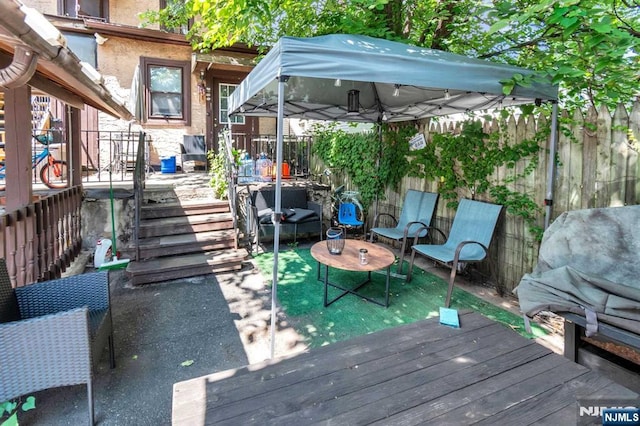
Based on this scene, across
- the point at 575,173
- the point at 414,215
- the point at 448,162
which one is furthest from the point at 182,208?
the point at 575,173

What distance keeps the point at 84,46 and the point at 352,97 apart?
6842 millimetres

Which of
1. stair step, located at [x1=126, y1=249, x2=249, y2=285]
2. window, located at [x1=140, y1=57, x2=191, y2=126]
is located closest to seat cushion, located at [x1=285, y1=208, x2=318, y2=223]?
stair step, located at [x1=126, y1=249, x2=249, y2=285]

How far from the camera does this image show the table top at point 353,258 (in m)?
3.46

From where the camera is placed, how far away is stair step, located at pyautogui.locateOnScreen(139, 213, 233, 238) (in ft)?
15.7

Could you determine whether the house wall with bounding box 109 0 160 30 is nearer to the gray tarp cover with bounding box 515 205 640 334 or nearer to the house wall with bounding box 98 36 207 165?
the house wall with bounding box 98 36 207 165

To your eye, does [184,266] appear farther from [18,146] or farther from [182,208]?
[18,146]

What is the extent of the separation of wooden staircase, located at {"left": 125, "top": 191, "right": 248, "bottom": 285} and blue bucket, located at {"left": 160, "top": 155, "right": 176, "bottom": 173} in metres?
3.08

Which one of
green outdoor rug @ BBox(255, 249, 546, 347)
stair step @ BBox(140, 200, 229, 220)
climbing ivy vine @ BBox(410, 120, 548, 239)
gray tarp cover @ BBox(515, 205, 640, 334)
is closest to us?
gray tarp cover @ BBox(515, 205, 640, 334)

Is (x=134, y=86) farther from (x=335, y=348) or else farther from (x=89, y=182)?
(x=335, y=348)

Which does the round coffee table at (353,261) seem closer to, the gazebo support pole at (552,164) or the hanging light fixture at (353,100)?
the gazebo support pole at (552,164)

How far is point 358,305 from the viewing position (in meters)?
3.73

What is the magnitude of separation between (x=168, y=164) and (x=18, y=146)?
17.3ft

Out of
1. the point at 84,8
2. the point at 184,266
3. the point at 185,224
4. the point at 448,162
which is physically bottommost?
the point at 184,266

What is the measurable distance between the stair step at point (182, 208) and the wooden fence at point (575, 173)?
375 centimetres
